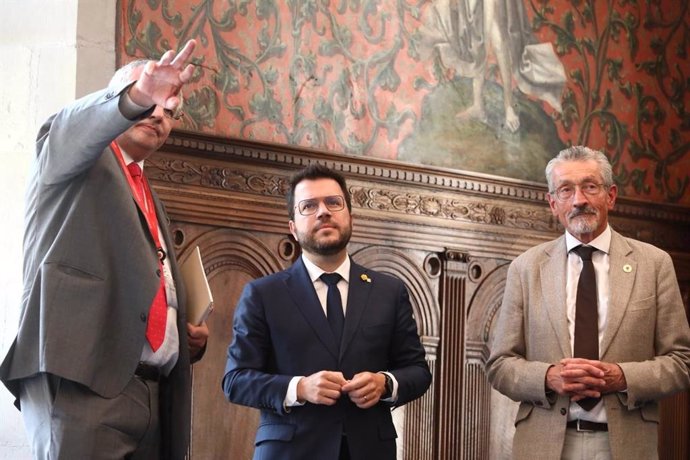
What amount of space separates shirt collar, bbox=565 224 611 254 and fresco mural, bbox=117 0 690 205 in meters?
1.63

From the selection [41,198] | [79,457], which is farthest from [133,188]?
[79,457]

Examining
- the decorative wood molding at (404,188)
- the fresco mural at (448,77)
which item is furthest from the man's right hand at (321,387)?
the fresco mural at (448,77)

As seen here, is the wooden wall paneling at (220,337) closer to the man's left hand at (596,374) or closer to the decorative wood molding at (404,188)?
the decorative wood molding at (404,188)

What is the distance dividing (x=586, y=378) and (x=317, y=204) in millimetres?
1140

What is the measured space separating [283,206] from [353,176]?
439 millimetres

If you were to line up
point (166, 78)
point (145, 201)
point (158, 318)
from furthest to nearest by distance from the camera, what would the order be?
point (145, 201), point (158, 318), point (166, 78)

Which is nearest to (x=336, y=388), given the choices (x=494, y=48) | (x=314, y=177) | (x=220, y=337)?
(x=314, y=177)

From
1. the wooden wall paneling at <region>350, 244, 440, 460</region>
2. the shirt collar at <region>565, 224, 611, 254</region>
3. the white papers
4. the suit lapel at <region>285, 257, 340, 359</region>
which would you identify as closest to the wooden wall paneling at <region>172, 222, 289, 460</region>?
the wooden wall paneling at <region>350, 244, 440, 460</region>

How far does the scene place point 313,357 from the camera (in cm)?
390

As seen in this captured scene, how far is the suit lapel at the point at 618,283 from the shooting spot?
13.6ft

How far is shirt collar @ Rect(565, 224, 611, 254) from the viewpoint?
4.30m

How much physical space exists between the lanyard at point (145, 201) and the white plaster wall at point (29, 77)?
3.80ft

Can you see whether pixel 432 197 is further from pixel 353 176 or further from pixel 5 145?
pixel 5 145

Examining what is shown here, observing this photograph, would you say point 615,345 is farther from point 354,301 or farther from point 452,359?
point 452,359
